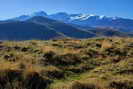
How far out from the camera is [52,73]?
1141 cm

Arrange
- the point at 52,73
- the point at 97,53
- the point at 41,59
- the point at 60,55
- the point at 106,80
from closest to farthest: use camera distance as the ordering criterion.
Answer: the point at 106,80, the point at 52,73, the point at 41,59, the point at 60,55, the point at 97,53

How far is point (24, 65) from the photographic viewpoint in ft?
38.5

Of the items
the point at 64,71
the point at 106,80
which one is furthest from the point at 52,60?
the point at 106,80

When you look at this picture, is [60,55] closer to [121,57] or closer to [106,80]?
[121,57]

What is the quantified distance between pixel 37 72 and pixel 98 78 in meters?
2.36

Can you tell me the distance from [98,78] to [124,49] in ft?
20.2

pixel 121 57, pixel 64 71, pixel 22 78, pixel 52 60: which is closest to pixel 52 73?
pixel 64 71

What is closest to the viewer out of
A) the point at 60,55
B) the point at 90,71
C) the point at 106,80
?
the point at 106,80

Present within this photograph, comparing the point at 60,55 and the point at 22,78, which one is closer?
the point at 22,78

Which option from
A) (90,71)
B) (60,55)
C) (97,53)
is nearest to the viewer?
(90,71)

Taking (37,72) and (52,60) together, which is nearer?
(37,72)

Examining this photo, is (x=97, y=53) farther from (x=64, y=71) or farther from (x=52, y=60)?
(x=64, y=71)

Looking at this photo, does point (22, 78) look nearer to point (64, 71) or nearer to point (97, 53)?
point (64, 71)

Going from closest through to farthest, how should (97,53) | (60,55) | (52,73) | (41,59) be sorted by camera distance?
(52,73) → (41,59) → (60,55) → (97,53)
